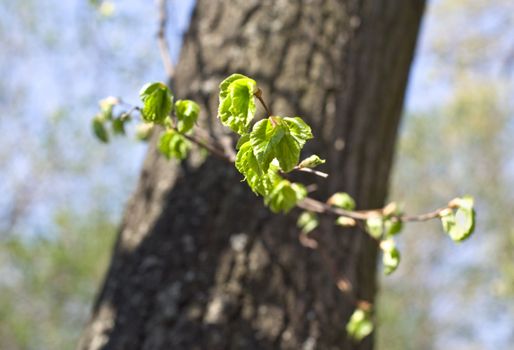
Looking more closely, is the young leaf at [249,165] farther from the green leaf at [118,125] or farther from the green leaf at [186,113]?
the green leaf at [118,125]

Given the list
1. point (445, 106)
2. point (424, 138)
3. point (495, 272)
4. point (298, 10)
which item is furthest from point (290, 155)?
point (424, 138)

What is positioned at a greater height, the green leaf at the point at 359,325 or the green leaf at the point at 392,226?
the green leaf at the point at 392,226

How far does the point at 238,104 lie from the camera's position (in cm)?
66

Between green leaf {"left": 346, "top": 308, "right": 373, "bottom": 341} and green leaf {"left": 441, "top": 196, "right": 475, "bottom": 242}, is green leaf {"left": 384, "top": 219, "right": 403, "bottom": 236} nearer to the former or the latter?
green leaf {"left": 441, "top": 196, "right": 475, "bottom": 242}

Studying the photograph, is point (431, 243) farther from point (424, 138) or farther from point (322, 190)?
point (322, 190)

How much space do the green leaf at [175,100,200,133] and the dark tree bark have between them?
26.8 inches

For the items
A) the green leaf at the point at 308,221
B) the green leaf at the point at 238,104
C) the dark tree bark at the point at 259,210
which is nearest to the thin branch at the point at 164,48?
the dark tree bark at the point at 259,210

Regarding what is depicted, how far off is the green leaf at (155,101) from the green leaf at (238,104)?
28 centimetres

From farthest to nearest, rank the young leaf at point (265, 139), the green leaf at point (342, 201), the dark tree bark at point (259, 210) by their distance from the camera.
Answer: the dark tree bark at point (259, 210), the green leaf at point (342, 201), the young leaf at point (265, 139)

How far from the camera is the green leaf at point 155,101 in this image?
36.0 inches

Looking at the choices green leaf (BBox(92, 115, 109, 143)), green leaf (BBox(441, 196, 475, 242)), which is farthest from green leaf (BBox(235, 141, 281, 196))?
green leaf (BBox(92, 115, 109, 143))

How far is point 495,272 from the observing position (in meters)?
14.0

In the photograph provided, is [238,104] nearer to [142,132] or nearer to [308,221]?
[308,221]

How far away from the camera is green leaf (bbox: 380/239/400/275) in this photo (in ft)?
3.62
